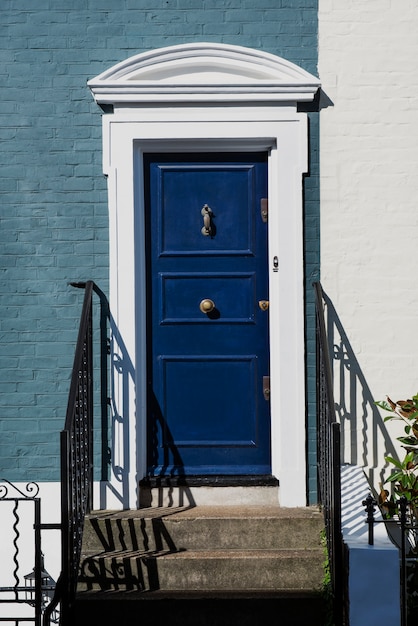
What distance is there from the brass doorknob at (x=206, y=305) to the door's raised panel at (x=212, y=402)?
285mm

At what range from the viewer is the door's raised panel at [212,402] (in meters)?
5.76

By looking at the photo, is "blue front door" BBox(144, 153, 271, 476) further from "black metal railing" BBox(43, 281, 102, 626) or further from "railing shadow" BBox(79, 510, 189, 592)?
"railing shadow" BBox(79, 510, 189, 592)

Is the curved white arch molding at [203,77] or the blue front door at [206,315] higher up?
the curved white arch molding at [203,77]

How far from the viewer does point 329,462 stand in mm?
4875

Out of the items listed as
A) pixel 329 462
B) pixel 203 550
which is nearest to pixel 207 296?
pixel 329 462

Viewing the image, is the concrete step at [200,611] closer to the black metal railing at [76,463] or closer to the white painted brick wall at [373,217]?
the black metal railing at [76,463]

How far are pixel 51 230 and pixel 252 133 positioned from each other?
53.5 inches

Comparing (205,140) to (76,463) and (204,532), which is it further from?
(204,532)

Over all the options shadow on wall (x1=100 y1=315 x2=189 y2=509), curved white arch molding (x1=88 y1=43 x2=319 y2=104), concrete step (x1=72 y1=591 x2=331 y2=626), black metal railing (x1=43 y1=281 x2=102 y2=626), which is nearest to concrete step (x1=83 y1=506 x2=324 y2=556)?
black metal railing (x1=43 y1=281 x2=102 y2=626)

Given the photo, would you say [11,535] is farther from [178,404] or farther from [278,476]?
[278,476]

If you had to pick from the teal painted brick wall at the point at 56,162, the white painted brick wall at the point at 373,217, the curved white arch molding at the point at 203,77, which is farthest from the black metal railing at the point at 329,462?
the curved white arch molding at the point at 203,77

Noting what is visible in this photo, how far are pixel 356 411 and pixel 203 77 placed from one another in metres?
2.24

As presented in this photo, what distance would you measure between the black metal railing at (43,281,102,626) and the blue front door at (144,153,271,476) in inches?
18.0

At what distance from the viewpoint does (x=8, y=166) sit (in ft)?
18.7
